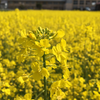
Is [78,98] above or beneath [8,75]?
beneath

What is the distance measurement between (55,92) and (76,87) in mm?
1111

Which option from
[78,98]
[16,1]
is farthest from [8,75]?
[16,1]

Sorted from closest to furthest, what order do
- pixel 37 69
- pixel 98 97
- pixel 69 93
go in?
pixel 37 69
pixel 98 97
pixel 69 93

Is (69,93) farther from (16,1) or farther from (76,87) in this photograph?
(16,1)

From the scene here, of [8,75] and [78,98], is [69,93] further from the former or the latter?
[8,75]

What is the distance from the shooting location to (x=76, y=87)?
215 centimetres

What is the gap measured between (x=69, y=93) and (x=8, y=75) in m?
1.21

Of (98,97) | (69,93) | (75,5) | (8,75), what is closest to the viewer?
(98,97)

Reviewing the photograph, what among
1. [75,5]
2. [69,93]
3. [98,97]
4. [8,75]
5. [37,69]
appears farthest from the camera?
[75,5]

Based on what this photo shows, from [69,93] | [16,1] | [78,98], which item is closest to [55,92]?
[69,93]

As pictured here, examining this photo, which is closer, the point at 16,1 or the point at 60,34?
the point at 60,34

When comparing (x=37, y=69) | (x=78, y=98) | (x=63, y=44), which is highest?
(x=63, y=44)

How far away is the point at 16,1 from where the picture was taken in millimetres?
51562

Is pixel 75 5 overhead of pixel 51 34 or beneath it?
overhead
